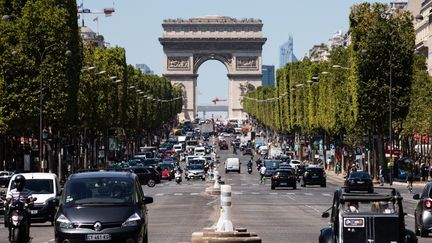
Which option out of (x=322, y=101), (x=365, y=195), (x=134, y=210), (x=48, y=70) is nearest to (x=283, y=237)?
(x=134, y=210)

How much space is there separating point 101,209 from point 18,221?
205 inches

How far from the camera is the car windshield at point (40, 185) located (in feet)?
153

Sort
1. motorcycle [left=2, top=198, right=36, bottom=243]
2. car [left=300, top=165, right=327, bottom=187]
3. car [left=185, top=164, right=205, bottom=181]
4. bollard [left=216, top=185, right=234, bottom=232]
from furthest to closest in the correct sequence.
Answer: car [left=185, top=164, right=205, bottom=181] → car [left=300, top=165, right=327, bottom=187] → motorcycle [left=2, top=198, right=36, bottom=243] → bollard [left=216, top=185, right=234, bottom=232]

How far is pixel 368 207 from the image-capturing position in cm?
2567

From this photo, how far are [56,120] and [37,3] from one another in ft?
26.4

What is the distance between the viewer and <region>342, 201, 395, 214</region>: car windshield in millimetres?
25594

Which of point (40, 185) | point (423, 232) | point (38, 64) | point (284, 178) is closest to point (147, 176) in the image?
point (284, 178)

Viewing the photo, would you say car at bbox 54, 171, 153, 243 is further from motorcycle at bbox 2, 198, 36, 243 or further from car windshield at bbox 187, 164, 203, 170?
car windshield at bbox 187, 164, 203, 170

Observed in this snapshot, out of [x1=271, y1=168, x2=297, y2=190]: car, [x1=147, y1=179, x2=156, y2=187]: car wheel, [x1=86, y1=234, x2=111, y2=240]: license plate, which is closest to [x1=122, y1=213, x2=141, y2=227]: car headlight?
[x1=86, y1=234, x2=111, y2=240]: license plate

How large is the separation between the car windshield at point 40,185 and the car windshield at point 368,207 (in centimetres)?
2248

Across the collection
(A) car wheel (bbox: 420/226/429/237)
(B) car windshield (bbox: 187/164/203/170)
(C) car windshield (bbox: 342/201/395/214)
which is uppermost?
(B) car windshield (bbox: 187/164/203/170)

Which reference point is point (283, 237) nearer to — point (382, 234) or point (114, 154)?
point (382, 234)

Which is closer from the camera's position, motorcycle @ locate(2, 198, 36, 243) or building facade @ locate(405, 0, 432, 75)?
motorcycle @ locate(2, 198, 36, 243)

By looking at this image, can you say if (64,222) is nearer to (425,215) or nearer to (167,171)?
(425,215)
